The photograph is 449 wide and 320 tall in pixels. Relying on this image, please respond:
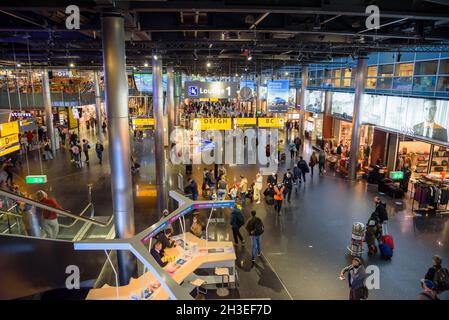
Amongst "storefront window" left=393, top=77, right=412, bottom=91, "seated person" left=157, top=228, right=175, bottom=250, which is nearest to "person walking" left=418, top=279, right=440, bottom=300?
"seated person" left=157, top=228, right=175, bottom=250

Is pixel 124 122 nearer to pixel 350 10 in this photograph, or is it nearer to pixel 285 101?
pixel 350 10

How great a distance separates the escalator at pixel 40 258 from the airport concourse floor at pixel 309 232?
3.15m

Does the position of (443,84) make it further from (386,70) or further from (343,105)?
(343,105)

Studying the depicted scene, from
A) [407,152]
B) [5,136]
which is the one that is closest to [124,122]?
[5,136]

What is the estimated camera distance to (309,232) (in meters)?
10.1

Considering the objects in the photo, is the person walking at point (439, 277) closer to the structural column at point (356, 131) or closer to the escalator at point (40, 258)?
the escalator at point (40, 258)

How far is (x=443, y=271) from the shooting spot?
6.37 m

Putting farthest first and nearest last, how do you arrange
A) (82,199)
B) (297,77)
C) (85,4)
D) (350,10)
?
1. (297,77)
2. (82,199)
3. (350,10)
4. (85,4)

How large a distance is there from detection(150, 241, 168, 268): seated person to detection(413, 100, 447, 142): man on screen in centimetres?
1166

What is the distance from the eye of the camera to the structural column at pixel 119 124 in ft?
21.7

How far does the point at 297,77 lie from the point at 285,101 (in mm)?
13710

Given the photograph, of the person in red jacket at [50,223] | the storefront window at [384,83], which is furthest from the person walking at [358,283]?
the storefront window at [384,83]

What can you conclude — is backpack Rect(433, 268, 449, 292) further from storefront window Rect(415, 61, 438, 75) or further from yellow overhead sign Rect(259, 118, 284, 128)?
yellow overhead sign Rect(259, 118, 284, 128)

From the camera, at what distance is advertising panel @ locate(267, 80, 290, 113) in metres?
19.9
